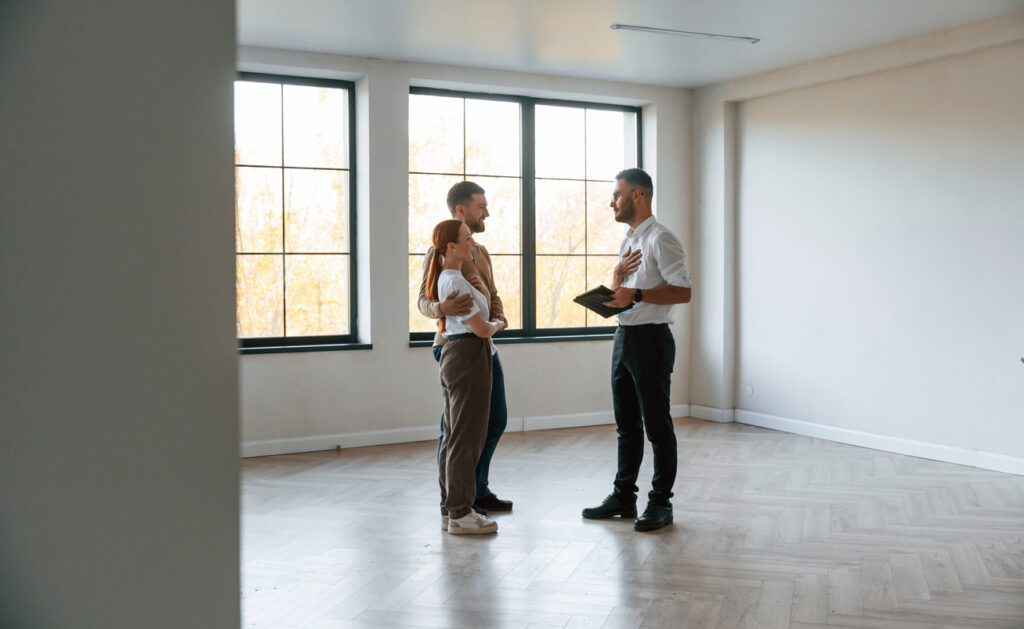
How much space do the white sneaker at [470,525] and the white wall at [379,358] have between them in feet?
8.38

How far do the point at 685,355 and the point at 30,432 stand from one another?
731cm

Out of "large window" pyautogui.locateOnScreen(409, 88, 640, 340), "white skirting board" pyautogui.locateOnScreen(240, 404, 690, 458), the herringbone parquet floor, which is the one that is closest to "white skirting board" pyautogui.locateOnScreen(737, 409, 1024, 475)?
the herringbone parquet floor

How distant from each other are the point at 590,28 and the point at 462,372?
2.98m

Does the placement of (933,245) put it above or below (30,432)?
above

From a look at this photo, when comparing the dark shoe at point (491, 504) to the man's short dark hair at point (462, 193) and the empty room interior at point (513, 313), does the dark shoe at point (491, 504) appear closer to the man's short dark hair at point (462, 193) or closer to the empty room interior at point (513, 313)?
the empty room interior at point (513, 313)

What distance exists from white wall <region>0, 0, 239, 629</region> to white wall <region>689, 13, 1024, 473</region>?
5633 millimetres

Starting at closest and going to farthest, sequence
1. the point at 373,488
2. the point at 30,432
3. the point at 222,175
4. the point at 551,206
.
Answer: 1. the point at 30,432
2. the point at 222,175
3. the point at 373,488
4. the point at 551,206

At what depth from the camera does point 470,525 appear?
4391 mm

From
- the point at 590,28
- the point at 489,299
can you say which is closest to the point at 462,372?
the point at 489,299

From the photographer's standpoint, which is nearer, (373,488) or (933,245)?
(373,488)

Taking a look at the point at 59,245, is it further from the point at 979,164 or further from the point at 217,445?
the point at 979,164

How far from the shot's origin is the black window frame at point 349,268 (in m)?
6.68

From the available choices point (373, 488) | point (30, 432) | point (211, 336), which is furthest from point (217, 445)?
point (373, 488)

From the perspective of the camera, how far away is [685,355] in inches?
328
